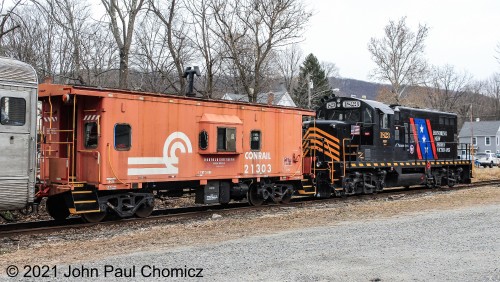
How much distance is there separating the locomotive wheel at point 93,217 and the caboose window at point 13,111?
120 inches

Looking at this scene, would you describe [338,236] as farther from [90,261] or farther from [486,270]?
[90,261]

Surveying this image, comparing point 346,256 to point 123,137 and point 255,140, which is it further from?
point 255,140

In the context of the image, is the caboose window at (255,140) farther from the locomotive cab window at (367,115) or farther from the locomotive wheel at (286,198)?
the locomotive cab window at (367,115)

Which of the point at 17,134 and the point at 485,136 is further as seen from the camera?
the point at 485,136

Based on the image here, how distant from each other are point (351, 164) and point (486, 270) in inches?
476

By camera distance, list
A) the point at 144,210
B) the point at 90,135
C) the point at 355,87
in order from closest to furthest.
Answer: the point at 90,135, the point at 144,210, the point at 355,87

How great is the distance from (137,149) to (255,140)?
172 inches

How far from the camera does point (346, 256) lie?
804 centimetres

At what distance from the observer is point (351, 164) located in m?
19.1

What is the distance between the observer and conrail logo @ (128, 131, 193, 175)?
42.2ft

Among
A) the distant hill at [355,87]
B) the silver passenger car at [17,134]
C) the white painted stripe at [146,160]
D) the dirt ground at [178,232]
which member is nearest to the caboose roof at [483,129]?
the distant hill at [355,87]

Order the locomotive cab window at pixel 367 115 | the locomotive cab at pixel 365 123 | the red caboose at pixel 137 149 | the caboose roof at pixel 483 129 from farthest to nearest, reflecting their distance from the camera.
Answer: the caboose roof at pixel 483 129 → the locomotive cab window at pixel 367 115 → the locomotive cab at pixel 365 123 → the red caboose at pixel 137 149

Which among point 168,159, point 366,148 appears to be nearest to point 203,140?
point 168,159

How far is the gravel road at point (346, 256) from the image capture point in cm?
688
